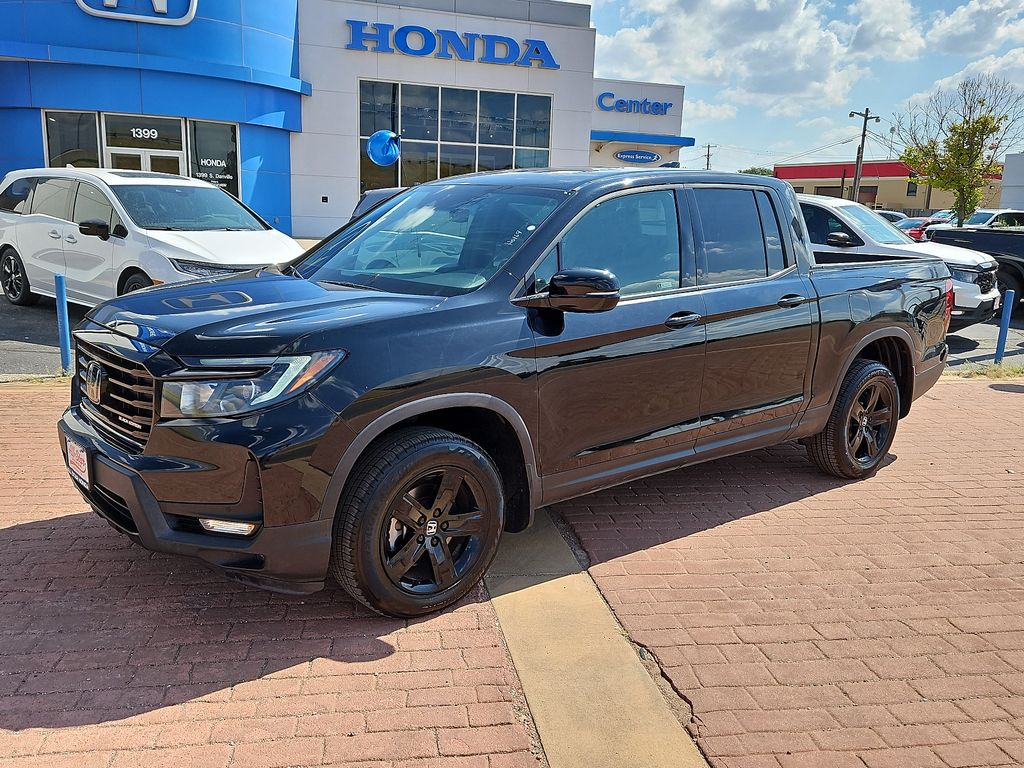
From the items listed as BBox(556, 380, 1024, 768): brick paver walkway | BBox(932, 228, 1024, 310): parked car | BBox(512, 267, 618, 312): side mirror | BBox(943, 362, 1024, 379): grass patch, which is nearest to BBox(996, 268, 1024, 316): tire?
BBox(932, 228, 1024, 310): parked car

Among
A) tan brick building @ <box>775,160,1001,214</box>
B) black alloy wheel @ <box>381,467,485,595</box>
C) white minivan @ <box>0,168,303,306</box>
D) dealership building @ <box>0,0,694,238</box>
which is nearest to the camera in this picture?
black alloy wheel @ <box>381,467,485,595</box>

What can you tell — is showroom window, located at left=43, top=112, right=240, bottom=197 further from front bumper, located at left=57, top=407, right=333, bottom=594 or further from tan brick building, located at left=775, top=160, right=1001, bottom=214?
tan brick building, located at left=775, top=160, right=1001, bottom=214

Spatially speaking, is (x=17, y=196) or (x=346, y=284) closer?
(x=346, y=284)

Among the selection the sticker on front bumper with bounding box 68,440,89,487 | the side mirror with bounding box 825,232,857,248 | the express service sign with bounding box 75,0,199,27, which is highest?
the express service sign with bounding box 75,0,199,27

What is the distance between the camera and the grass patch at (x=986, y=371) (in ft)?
31.7

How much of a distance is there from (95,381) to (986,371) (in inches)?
379

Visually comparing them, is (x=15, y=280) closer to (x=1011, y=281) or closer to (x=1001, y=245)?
(x=1001, y=245)

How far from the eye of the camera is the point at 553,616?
12.3ft

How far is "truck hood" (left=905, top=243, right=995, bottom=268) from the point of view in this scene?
11.4 m

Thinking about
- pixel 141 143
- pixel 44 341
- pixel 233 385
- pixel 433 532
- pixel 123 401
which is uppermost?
pixel 141 143

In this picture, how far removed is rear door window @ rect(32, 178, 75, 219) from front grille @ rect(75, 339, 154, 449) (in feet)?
25.9

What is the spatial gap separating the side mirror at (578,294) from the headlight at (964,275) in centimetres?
936

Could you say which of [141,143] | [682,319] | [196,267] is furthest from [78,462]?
[141,143]

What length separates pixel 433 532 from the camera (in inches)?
141
